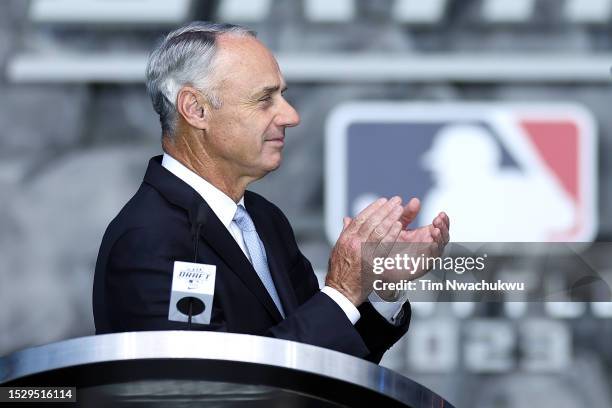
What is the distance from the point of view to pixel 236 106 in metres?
2.29

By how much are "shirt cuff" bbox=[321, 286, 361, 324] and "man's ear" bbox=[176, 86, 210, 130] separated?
41 centimetres

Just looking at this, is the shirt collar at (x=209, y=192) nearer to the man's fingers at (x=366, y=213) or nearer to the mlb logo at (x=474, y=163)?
the man's fingers at (x=366, y=213)

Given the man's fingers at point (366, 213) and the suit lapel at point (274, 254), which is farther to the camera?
the suit lapel at point (274, 254)

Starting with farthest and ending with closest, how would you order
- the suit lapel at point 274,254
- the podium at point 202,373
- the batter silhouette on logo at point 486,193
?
the batter silhouette on logo at point 486,193, the suit lapel at point 274,254, the podium at point 202,373

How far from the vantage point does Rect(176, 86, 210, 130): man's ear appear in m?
2.30

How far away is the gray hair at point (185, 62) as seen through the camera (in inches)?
90.0

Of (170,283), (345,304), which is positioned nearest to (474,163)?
(345,304)

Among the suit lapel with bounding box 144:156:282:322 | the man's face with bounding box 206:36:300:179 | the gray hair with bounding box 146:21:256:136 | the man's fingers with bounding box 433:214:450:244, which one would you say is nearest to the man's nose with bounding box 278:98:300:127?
the man's face with bounding box 206:36:300:179

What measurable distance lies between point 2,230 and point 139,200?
96.8 inches

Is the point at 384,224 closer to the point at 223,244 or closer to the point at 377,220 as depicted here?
the point at 377,220

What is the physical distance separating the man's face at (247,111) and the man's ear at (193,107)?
14mm

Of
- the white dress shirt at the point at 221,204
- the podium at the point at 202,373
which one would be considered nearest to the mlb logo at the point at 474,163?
the white dress shirt at the point at 221,204

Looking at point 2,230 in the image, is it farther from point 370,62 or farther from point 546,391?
point 546,391

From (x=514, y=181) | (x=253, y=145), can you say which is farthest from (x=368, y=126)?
(x=253, y=145)
